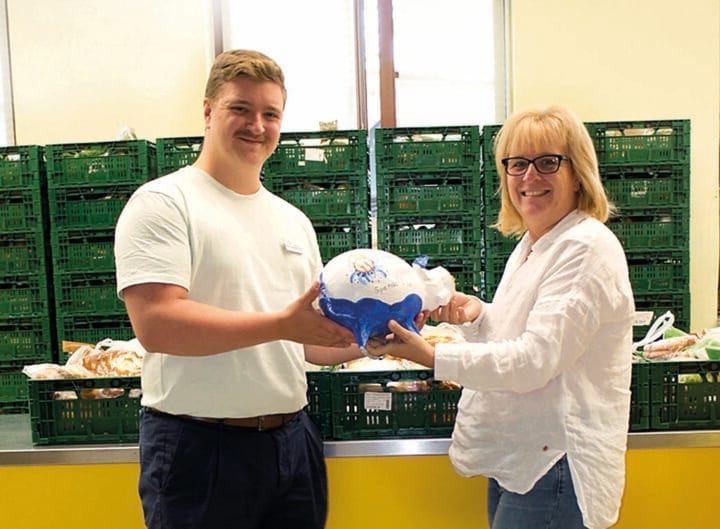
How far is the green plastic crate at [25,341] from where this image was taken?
2.49 metres

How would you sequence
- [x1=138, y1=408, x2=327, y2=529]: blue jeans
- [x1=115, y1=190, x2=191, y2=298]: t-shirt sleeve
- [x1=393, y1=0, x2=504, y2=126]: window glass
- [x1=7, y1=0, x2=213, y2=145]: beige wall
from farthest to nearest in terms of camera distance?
[x1=393, y1=0, x2=504, y2=126]: window glass → [x1=7, y1=0, x2=213, y2=145]: beige wall → [x1=138, y1=408, x2=327, y2=529]: blue jeans → [x1=115, y1=190, x2=191, y2=298]: t-shirt sleeve

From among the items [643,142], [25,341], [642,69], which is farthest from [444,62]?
[25,341]

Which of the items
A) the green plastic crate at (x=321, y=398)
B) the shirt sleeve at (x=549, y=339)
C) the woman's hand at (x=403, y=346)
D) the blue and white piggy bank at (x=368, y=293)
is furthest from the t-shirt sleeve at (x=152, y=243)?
the green plastic crate at (x=321, y=398)

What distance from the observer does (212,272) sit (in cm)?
125

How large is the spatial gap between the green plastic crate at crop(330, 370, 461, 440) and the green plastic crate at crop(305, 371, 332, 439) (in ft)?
0.06

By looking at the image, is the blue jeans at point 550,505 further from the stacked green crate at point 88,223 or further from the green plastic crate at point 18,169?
the green plastic crate at point 18,169

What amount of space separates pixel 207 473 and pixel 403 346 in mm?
518

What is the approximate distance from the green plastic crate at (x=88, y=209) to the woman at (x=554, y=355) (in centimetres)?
177

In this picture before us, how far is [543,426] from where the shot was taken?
48.7 inches

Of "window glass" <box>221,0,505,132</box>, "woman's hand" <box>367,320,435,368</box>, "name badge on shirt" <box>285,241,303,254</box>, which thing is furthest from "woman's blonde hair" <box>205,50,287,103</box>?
"window glass" <box>221,0,505,132</box>

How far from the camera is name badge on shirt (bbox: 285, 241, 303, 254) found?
1.38 m

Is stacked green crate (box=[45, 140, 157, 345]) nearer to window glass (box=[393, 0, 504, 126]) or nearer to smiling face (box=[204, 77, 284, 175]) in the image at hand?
smiling face (box=[204, 77, 284, 175])

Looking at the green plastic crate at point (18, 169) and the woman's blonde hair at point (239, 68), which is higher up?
the woman's blonde hair at point (239, 68)

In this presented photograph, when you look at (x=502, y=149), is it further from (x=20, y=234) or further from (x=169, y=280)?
(x=20, y=234)
